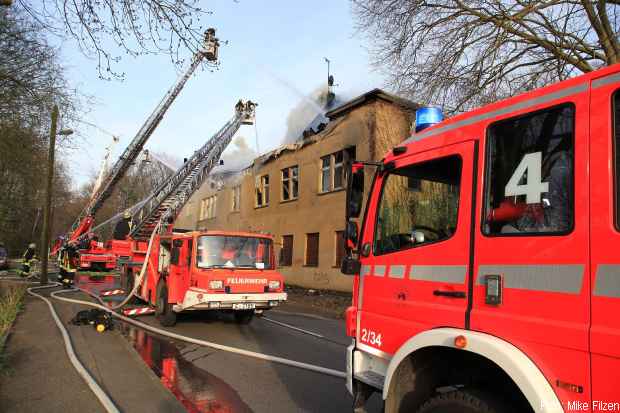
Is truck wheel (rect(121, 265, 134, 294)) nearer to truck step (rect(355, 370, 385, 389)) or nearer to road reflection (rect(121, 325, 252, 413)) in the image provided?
road reflection (rect(121, 325, 252, 413))

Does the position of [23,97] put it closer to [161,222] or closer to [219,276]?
[161,222]

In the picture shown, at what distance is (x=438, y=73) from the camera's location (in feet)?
38.5

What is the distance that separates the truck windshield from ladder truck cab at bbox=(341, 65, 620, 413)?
5.76 m

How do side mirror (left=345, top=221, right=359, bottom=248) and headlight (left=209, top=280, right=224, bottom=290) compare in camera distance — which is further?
headlight (left=209, top=280, right=224, bottom=290)

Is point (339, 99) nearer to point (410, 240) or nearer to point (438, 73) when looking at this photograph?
point (438, 73)

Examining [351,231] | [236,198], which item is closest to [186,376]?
[351,231]

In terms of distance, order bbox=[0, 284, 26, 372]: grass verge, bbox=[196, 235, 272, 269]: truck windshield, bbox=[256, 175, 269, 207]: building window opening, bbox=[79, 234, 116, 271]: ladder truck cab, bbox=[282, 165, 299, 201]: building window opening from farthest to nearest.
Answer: bbox=[256, 175, 269, 207]: building window opening
bbox=[282, 165, 299, 201]: building window opening
bbox=[79, 234, 116, 271]: ladder truck cab
bbox=[196, 235, 272, 269]: truck windshield
bbox=[0, 284, 26, 372]: grass verge

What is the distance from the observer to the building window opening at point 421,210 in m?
2.85

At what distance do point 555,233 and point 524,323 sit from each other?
460 millimetres

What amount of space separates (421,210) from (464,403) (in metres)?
1.40

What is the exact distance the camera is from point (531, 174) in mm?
2365

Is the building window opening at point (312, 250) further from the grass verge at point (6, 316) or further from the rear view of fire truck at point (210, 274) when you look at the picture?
the grass verge at point (6, 316)

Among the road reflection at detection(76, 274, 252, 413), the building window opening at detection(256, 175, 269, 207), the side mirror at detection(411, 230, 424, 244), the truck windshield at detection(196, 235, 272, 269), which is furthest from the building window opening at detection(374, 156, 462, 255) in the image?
the building window opening at detection(256, 175, 269, 207)

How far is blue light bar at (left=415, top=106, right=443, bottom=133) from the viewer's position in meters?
3.47
